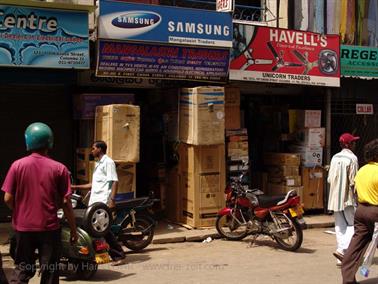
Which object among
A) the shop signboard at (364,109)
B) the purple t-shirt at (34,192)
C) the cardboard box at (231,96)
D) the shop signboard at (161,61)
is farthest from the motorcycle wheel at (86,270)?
the shop signboard at (364,109)

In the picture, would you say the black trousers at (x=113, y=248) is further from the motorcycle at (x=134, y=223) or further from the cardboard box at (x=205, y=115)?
the cardboard box at (x=205, y=115)

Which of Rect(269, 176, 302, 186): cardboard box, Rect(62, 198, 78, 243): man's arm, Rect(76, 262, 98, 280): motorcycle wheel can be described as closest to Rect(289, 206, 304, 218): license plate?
Rect(269, 176, 302, 186): cardboard box

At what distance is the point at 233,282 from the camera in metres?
6.89

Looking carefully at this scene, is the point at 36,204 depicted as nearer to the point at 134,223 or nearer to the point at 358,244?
the point at 358,244

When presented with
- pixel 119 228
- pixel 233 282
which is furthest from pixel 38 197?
pixel 119 228

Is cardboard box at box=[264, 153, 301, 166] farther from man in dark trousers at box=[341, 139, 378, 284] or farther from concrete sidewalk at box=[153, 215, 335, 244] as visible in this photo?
man in dark trousers at box=[341, 139, 378, 284]

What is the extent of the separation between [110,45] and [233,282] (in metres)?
4.64

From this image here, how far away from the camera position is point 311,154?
12094 millimetres

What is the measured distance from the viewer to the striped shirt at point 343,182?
779 centimetres

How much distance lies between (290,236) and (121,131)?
10.5ft

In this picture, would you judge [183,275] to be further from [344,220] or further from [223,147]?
[223,147]

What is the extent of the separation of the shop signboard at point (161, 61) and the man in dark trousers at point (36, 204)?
5069 mm

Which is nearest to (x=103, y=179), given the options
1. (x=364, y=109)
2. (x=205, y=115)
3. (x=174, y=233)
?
(x=174, y=233)

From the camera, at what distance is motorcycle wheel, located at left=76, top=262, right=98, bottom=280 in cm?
694
